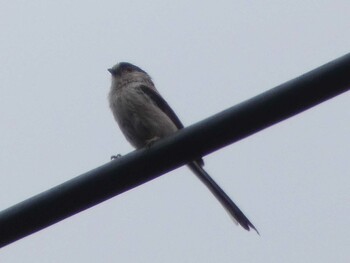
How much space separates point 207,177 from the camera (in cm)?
554

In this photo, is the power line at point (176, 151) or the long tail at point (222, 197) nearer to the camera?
the power line at point (176, 151)

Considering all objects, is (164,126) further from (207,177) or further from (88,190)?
(88,190)

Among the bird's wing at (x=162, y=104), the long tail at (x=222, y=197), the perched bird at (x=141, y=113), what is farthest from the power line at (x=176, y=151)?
the bird's wing at (x=162, y=104)

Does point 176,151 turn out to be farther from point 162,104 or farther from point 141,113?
point 162,104

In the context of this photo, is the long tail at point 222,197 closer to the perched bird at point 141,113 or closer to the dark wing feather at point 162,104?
the perched bird at point 141,113

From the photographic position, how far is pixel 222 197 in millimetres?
5047

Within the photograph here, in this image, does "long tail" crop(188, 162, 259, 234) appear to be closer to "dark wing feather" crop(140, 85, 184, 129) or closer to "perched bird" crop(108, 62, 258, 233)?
"perched bird" crop(108, 62, 258, 233)

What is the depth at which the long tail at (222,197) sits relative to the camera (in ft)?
14.1

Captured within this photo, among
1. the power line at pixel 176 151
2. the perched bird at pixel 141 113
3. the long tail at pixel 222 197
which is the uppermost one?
the perched bird at pixel 141 113

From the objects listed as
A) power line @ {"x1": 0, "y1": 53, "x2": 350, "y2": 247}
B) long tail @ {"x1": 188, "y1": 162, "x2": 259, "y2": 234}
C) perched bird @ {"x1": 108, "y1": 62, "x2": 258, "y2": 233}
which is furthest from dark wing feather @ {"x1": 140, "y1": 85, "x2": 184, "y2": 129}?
power line @ {"x1": 0, "y1": 53, "x2": 350, "y2": 247}

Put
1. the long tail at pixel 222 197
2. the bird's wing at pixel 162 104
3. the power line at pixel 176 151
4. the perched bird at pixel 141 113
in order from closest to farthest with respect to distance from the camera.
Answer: the power line at pixel 176 151
the long tail at pixel 222 197
the perched bird at pixel 141 113
the bird's wing at pixel 162 104

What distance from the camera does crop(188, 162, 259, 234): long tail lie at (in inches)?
169

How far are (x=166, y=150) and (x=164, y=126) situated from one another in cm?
323

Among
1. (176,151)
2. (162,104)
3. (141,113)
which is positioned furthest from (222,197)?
(176,151)
